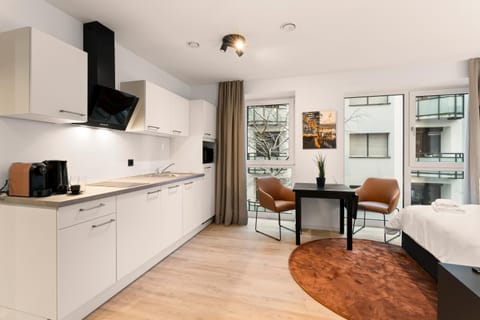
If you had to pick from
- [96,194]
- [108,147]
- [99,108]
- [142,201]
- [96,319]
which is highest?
[99,108]

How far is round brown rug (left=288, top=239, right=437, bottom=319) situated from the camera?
5.91ft

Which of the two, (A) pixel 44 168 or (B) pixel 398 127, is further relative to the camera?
(B) pixel 398 127

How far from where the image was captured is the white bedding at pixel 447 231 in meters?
1.68

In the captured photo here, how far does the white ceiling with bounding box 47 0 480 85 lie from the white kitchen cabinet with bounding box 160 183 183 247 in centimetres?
173

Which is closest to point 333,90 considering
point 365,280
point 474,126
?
point 474,126

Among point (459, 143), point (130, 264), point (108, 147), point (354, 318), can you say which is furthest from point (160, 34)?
point (459, 143)

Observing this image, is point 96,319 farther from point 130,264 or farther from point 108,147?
point 108,147

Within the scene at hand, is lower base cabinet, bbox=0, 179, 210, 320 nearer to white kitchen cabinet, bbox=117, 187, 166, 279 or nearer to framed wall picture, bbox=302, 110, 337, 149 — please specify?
white kitchen cabinet, bbox=117, 187, 166, 279

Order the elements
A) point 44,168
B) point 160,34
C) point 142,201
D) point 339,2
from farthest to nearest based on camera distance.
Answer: point 160,34 → point 142,201 → point 339,2 → point 44,168

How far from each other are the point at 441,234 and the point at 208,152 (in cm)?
310

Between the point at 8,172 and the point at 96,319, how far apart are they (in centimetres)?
128

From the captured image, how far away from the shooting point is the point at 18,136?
180 cm

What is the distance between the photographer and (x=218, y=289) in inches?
82.2

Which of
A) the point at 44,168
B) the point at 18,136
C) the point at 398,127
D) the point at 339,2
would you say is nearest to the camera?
the point at 44,168
